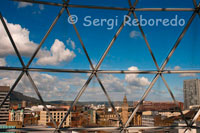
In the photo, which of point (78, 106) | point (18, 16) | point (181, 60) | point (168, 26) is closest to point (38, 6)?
point (18, 16)

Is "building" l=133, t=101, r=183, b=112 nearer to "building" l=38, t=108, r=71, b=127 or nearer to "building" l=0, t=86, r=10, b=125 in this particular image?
"building" l=38, t=108, r=71, b=127

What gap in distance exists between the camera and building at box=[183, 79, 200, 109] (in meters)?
8.02

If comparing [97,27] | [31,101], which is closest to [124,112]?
[31,101]

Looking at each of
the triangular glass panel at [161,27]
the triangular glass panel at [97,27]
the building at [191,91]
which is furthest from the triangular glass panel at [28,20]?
the building at [191,91]

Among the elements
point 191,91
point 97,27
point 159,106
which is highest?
point 97,27

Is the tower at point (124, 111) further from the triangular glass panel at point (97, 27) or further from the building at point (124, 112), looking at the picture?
the triangular glass panel at point (97, 27)

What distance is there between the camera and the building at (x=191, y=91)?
8023 millimetres

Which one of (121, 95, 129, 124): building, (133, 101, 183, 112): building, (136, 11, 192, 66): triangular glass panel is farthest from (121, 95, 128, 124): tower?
(136, 11, 192, 66): triangular glass panel

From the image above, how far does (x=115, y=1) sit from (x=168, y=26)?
255 cm

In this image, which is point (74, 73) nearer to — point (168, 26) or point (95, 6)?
point (95, 6)

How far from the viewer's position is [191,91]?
8.12m

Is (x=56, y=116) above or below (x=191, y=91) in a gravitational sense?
below

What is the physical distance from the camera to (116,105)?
23.9ft

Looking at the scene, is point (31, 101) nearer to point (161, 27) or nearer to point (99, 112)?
point (99, 112)
